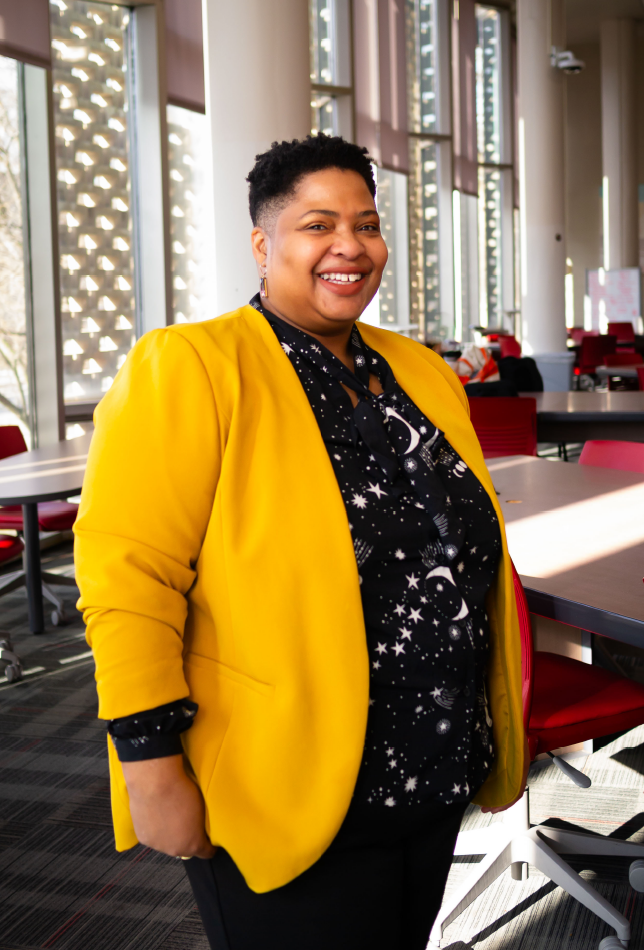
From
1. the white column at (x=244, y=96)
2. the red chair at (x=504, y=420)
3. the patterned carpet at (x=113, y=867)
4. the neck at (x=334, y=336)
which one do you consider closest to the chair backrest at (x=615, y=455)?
the patterned carpet at (x=113, y=867)

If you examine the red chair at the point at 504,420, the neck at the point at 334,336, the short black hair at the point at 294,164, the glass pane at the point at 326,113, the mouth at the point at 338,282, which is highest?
the glass pane at the point at 326,113

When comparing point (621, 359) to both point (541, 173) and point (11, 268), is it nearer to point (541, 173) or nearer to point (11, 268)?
point (541, 173)

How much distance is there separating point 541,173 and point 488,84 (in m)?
5.63

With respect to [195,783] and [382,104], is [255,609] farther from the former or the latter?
[382,104]

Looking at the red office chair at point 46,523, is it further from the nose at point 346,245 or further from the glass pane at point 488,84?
the glass pane at point 488,84

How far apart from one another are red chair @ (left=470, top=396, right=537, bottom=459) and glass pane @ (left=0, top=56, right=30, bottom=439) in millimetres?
3100

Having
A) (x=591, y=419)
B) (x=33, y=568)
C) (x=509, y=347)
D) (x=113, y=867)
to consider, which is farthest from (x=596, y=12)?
(x=113, y=867)

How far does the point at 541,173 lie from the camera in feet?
33.8

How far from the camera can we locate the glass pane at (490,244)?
15.0m

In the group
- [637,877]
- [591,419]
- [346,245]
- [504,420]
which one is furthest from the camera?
[591,419]

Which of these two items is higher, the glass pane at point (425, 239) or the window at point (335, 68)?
the window at point (335, 68)

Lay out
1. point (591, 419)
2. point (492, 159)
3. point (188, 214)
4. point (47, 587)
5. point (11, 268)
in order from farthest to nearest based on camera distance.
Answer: point (492, 159)
point (188, 214)
point (11, 268)
point (591, 419)
point (47, 587)

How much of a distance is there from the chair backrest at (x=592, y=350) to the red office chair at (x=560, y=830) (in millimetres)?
11345

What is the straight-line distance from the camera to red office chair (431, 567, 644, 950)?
1.96 meters
